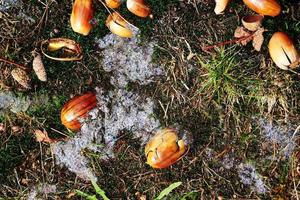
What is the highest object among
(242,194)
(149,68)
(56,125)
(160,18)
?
(160,18)

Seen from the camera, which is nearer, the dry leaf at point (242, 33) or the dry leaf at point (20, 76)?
the dry leaf at point (242, 33)

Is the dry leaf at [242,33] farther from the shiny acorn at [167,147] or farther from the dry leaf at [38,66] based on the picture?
the dry leaf at [38,66]

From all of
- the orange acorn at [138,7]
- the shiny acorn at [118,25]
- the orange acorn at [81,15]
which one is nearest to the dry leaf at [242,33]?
the orange acorn at [138,7]

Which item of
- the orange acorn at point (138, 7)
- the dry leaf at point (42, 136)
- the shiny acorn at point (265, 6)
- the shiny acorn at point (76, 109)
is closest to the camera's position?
the shiny acorn at point (265, 6)

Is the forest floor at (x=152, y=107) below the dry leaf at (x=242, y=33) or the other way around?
below

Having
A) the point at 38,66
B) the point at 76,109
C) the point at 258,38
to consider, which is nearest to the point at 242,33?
the point at 258,38

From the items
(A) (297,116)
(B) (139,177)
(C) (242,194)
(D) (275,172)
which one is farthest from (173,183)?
(A) (297,116)

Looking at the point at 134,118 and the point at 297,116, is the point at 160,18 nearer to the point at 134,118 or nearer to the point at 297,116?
the point at 134,118
